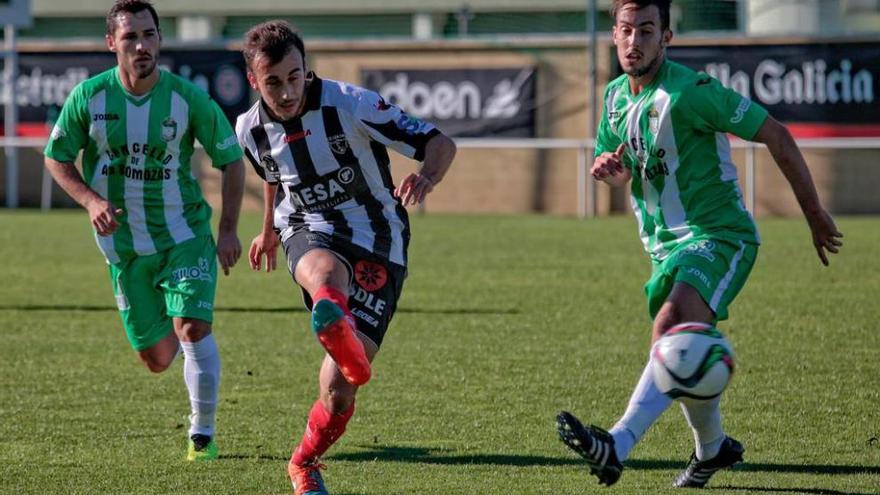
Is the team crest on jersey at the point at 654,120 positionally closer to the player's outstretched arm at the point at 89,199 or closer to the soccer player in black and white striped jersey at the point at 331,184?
the soccer player in black and white striped jersey at the point at 331,184

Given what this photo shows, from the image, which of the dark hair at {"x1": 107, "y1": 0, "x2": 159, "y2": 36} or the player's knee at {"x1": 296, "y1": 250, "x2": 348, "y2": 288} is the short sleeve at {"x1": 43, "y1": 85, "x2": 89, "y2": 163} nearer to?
the dark hair at {"x1": 107, "y1": 0, "x2": 159, "y2": 36}

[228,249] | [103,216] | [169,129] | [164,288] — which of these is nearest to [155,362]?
[164,288]

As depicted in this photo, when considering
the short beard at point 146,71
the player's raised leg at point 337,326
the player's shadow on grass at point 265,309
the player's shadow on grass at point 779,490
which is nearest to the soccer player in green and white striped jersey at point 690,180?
the player's shadow on grass at point 779,490

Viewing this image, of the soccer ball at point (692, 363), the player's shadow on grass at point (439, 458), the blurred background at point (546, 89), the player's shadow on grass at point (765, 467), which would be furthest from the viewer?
the blurred background at point (546, 89)

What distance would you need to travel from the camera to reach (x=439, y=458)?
6.09 m

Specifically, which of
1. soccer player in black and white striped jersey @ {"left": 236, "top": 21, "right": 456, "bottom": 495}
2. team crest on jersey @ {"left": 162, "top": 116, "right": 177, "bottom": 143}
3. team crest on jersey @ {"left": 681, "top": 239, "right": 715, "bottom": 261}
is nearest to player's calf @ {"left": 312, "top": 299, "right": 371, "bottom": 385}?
soccer player in black and white striped jersey @ {"left": 236, "top": 21, "right": 456, "bottom": 495}

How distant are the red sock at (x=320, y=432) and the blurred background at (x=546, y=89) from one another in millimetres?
14488

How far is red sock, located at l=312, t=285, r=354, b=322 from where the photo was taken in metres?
5.08

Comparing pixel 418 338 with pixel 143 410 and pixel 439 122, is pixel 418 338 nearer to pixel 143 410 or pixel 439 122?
pixel 143 410

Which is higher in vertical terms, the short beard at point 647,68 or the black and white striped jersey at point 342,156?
the short beard at point 647,68

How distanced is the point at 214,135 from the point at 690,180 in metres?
2.14

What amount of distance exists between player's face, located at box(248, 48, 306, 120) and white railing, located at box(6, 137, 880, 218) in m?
13.6

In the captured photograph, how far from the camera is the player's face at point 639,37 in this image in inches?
211

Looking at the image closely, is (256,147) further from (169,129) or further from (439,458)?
(439,458)
